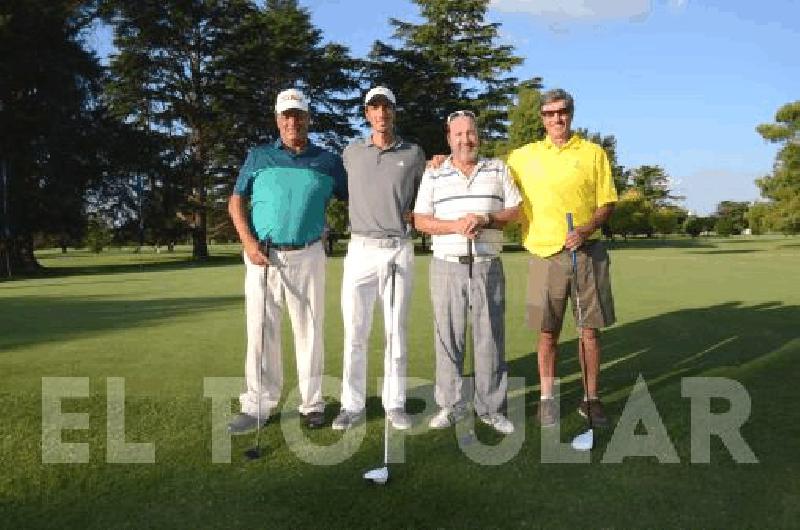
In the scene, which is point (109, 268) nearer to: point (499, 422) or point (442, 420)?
point (442, 420)

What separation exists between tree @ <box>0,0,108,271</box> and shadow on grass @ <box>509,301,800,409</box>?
25363 mm

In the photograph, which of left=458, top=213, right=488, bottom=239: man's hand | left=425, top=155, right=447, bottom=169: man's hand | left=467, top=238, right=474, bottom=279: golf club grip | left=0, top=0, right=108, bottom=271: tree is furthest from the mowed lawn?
left=0, top=0, right=108, bottom=271: tree

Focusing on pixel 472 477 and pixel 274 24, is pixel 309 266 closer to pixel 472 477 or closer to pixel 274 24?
pixel 472 477

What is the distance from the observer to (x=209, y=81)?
139 feet

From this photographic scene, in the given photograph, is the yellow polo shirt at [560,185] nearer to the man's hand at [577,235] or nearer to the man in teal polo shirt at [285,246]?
the man's hand at [577,235]

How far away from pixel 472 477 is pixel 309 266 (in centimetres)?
198

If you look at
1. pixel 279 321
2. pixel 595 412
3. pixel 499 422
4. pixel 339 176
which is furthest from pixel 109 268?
pixel 595 412

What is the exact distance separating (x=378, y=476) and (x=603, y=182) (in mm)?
2597

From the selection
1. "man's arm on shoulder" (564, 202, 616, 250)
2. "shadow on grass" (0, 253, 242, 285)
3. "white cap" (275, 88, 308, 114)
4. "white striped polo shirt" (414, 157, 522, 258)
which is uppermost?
"white cap" (275, 88, 308, 114)

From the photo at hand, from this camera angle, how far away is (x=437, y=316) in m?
5.05

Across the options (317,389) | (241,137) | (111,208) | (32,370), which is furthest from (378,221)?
(241,137)

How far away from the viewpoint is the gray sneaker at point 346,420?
487cm

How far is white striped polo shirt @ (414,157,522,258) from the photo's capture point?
477 cm

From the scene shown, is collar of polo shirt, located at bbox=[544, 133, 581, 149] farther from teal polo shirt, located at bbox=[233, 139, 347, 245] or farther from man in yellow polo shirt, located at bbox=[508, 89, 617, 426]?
teal polo shirt, located at bbox=[233, 139, 347, 245]
